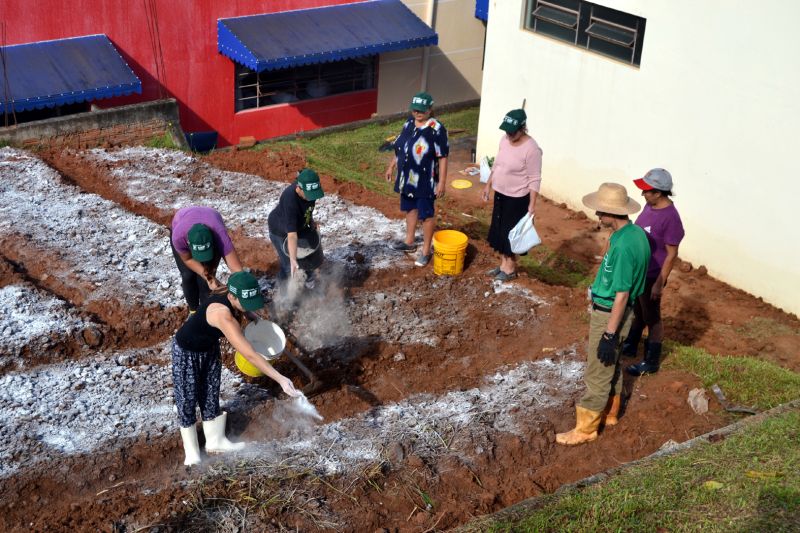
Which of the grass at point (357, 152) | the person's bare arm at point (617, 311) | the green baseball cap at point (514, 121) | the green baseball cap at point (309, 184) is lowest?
the grass at point (357, 152)

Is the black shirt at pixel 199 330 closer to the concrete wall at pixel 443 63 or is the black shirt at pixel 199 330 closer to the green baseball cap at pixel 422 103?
the green baseball cap at pixel 422 103

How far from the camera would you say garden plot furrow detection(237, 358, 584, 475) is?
653 cm

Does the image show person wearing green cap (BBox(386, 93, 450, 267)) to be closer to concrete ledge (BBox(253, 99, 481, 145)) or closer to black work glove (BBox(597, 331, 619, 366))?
black work glove (BBox(597, 331, 619, 366))

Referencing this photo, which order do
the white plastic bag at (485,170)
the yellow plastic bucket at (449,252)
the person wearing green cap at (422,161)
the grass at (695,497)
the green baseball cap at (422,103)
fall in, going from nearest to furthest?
the grass at (695,497)
the green baseball cap at (422,103)
the person wearing green cap at (422,161)
the yellow plastic bucket at (449,252)
the white plastic bag at (485,170)

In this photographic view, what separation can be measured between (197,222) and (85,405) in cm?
175

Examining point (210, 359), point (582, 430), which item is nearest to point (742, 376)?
point (582, 430)

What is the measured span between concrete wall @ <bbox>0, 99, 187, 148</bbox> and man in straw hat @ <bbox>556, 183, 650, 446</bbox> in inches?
329

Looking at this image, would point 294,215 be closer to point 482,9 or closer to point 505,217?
point 505,217

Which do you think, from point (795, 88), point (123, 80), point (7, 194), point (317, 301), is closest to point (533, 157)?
point (317, 301)

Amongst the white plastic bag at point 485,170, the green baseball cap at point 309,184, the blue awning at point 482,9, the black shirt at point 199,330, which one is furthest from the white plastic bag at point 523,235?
the blue awning at point 482,9

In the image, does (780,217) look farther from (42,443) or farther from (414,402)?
(42,443)

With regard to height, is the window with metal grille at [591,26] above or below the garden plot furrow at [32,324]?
above

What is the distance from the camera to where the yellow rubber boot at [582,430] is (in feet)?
22.0

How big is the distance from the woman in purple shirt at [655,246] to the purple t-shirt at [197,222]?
3331mm
